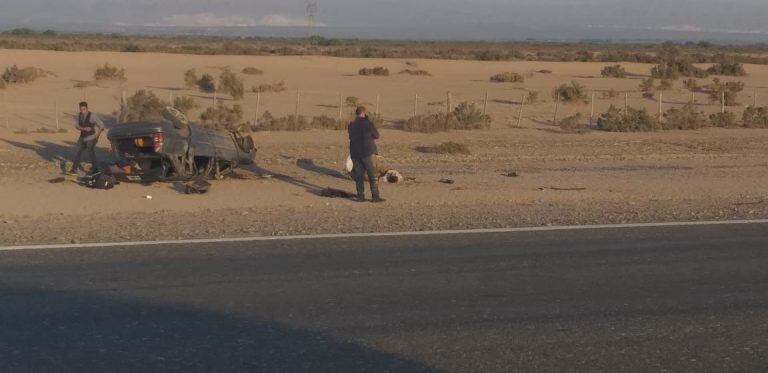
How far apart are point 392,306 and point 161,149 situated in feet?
30.3

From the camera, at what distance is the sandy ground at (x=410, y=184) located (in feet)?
46.3

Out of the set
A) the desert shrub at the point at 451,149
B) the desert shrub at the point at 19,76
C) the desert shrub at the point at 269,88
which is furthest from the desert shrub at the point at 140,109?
the desert shrub at the point at 19,76

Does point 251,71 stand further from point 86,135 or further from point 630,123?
point 86,135

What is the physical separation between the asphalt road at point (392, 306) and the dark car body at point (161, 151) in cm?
575

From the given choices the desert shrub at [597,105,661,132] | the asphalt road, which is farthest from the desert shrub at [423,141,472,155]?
the asphalt road

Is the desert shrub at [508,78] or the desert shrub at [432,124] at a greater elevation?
the desert shrub at [508,78]

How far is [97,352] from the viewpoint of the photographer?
7258 mm

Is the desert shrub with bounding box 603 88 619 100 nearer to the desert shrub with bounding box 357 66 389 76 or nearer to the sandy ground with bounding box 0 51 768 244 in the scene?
the sandy ground with bounding box 0 51 768 244

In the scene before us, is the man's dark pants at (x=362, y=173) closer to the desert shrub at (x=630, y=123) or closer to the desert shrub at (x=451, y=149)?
the desert shrub at (x=451, y=149)

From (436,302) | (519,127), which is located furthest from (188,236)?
(519,127)

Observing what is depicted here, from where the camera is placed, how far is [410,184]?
1911 cm

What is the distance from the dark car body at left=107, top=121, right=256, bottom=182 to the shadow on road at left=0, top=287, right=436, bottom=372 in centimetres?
839

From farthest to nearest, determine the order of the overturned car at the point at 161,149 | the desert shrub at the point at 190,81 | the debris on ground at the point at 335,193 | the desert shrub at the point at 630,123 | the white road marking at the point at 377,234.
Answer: the desert shrub at the point at 190,81 → the desert shrub at the point at 630,123 → the debris on ground at the point at 335,193 → the overturned car at the point at 161,149 → the white road marking at the point at 377,234

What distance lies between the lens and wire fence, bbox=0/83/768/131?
32.8 metres
